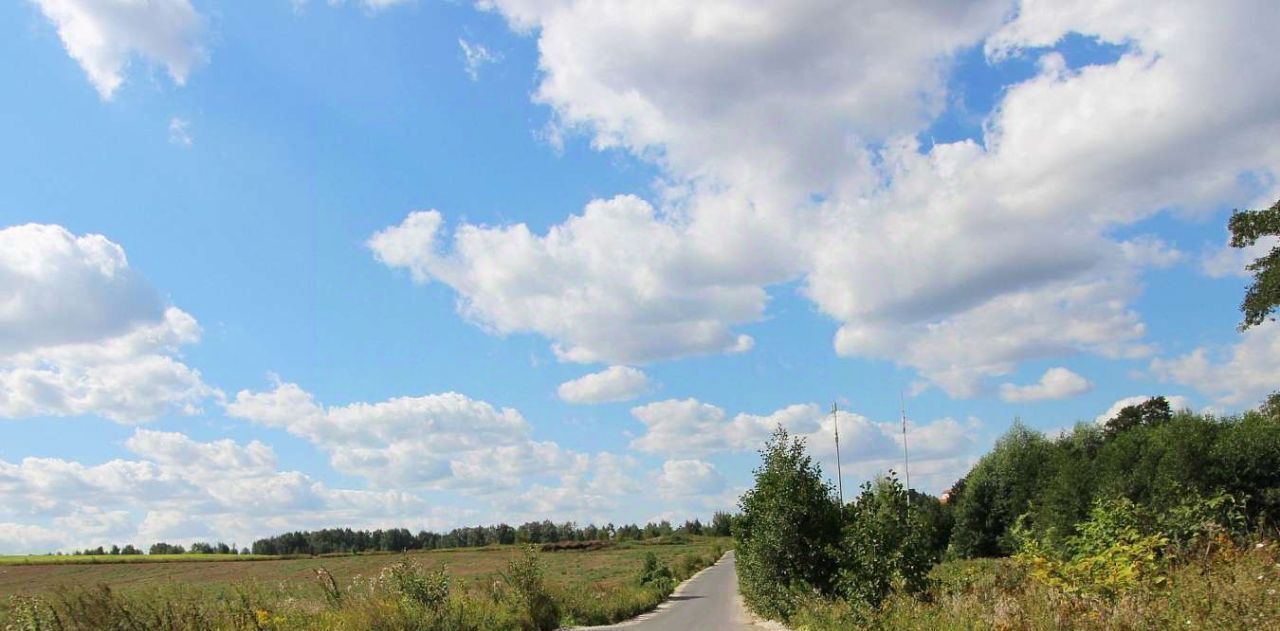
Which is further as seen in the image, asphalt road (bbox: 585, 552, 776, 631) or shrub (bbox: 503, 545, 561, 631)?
shrub (bbox: 503, 545, 561, 631)

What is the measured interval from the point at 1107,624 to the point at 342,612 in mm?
13711

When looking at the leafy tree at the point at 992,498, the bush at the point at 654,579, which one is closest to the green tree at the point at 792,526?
the bush at the point at 654,579

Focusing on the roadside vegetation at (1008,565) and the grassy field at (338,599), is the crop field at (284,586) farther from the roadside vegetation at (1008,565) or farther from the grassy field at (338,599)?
the roadside vegetation at (1008,565)

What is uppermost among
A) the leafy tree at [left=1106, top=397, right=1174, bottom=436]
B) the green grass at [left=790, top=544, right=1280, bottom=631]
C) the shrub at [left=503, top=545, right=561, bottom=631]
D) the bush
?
the leafy tree at [left=1106, top=397, right=1174, bottom=436]

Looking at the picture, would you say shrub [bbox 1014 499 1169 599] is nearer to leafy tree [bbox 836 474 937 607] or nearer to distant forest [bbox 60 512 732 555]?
leafy tree [bbox 836 474 937 607]

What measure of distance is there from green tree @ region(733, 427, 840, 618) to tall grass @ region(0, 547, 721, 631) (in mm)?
7595

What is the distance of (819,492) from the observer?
2322 cm

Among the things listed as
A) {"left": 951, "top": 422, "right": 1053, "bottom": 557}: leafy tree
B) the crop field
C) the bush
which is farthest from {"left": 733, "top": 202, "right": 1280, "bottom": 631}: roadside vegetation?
{"left": 951, "top": 422, "right": 1053, "bottom": 557}: leafy tree

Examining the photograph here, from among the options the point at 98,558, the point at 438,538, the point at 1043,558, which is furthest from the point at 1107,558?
the point at 438,538

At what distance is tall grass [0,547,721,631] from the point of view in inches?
465

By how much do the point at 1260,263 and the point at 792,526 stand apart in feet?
65.0

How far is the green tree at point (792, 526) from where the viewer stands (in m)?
22.6

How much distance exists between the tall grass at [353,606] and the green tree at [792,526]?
24.9 ft

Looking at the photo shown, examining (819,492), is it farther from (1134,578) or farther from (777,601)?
(1134,578)
